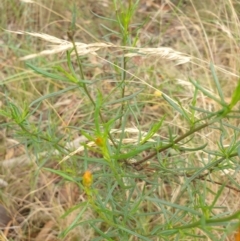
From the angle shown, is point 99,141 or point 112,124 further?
point 112,124

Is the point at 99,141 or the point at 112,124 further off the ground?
the point at 99,141

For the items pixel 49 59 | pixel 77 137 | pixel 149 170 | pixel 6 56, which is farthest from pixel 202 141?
pixel 6 56

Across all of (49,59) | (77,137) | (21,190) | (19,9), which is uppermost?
(19,9)

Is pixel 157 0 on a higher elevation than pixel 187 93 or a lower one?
higher

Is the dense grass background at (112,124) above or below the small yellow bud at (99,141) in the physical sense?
below

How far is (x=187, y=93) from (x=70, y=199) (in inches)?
28.0

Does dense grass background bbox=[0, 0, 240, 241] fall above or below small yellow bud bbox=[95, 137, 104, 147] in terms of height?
below

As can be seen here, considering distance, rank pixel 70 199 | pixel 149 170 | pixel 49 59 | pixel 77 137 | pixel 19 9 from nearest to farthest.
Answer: pixel 149 170 → pixel 70 199 → pixel 77 137 → pixel 49 59 → pixel 19 9

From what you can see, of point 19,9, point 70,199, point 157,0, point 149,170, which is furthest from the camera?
point 157,0

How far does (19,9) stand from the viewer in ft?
8.84

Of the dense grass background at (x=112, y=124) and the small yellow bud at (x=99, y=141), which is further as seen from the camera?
the dense grass background at (x=112, y=124)

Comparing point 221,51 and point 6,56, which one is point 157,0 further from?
point 6,56

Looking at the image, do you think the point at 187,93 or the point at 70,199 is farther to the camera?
the point at 187,93

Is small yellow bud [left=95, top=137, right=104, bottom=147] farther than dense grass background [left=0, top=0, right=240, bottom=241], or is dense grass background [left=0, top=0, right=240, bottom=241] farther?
dense grass background [left=0, top=0, right=240, bottom=241]
